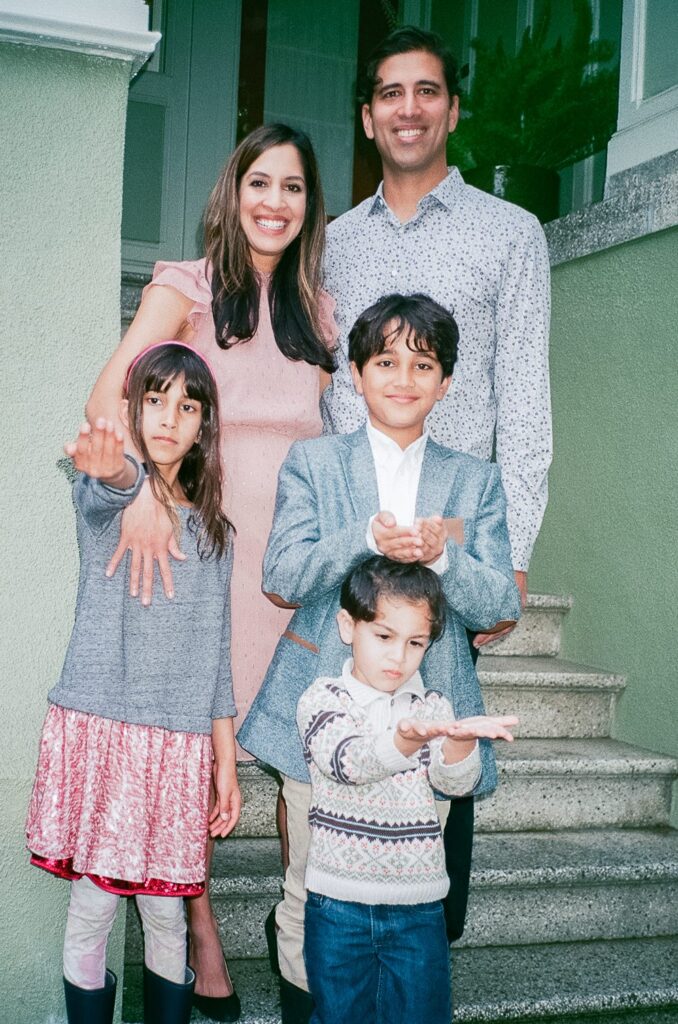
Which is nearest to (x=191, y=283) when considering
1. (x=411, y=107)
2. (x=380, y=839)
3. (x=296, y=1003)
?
(x=411, y=107)

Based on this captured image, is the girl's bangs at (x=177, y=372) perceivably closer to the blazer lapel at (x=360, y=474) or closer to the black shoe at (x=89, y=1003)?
the blazer lapel at (x=360, y=474)

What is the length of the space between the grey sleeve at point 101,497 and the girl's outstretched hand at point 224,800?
0.51 metres

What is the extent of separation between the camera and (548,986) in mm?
2416

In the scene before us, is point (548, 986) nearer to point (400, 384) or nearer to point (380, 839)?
point (380, 839)

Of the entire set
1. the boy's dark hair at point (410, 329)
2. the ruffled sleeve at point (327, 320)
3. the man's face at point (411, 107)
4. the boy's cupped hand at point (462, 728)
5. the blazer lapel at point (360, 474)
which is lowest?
the boy's cupped hand at point (462, 728)

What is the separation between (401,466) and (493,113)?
2666 millimetres

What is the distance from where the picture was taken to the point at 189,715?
1.78 metres

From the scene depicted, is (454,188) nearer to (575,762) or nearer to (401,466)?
(401,466)

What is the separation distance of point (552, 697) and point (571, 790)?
0.36m

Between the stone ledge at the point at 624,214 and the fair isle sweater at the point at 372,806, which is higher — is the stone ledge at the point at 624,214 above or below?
above

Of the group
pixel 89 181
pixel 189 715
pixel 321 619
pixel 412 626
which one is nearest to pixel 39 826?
pixel 189 715

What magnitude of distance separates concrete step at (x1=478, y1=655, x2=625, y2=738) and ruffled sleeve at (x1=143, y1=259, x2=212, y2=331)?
1629 mm

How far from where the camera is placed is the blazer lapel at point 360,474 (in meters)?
1.73

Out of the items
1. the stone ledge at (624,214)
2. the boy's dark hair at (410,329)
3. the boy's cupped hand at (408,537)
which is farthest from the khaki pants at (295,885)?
the stone ledge at (624,214)
